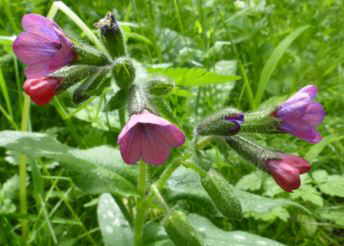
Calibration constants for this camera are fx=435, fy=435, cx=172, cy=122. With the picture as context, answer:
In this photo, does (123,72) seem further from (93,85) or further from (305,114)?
(305,114)

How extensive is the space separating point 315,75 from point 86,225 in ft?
6.20

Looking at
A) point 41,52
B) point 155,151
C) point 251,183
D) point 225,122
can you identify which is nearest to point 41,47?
point 41,52

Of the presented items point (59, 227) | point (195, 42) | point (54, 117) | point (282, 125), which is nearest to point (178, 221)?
point (282, 125)

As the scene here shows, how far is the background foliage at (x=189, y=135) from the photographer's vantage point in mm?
1807

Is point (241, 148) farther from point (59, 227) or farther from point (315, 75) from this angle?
point (315, 75)

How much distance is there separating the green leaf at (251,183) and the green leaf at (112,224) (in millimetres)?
588

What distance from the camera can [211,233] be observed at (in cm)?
182

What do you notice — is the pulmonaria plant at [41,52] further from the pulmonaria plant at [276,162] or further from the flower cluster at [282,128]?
the pulmonaria plant at [276,162]

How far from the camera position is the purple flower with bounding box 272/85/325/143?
1466 mm

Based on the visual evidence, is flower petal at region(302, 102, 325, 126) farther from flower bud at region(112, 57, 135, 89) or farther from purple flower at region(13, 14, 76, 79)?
purple flower at region(13, 14, 76, 79)

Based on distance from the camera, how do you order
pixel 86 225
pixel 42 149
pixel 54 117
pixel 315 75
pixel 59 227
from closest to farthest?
pixel 42 149
pixel 59 227
pixel 86 225
pixel 54 117
pixel 315 75

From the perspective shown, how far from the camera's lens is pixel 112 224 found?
188 cm

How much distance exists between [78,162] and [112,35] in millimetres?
506

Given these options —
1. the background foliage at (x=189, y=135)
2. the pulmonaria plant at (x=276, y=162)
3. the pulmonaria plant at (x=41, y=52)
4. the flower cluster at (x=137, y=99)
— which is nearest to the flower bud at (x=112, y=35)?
→ the flower cluster at (x=137, y=99)
